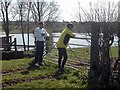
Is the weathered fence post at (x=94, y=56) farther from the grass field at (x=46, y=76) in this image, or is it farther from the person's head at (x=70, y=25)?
the person's head at (x=70, y=25)

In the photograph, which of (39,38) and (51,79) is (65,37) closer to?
(39,38)

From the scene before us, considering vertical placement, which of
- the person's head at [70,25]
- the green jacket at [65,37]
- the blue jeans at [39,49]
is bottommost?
the blue jeans at [39,49]

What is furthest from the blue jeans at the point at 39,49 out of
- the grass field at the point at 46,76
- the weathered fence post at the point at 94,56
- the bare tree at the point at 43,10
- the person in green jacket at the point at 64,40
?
the bare tree at the point at 43,10

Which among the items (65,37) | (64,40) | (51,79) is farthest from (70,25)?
(51,79)

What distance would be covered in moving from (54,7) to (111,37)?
28.3m

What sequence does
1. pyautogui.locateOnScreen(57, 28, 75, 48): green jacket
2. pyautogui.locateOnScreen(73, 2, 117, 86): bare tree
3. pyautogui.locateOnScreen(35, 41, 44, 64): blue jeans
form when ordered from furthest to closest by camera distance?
pyautogui.locateOnScreen(35, 41, 44, 64): blue jeans → pyautogui.locateOnScreen(57, 28, 75, 48): green jacket → pyautogui.locateOnScreen(73, 2, 117, 86): bare tree

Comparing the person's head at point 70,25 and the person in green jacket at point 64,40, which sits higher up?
the person's head at point 70,25

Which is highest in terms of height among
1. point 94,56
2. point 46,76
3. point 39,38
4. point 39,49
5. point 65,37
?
point 65,37

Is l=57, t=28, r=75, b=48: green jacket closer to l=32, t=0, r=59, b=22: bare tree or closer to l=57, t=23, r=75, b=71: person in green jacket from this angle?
l=57, t=23, r=75, b=71: person in green jacket

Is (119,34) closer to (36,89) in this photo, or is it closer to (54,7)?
(36,89)

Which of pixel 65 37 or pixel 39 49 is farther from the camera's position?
pixel 39 49

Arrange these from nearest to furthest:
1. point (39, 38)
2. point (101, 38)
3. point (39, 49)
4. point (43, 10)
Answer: point (101, 38)
point (39, 38)
point (39, 49)
point (43, 10)

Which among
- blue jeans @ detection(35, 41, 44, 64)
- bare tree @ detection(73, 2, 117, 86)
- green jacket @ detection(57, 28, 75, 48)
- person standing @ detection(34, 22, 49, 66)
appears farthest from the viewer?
blue jeans @ detection(35, 41, 44, 64)

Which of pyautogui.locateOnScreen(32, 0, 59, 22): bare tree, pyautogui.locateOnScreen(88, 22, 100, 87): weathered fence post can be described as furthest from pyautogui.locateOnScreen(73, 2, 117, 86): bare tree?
pyautogui.locateOnScreen(32, 0, 59, 22): bare tree
